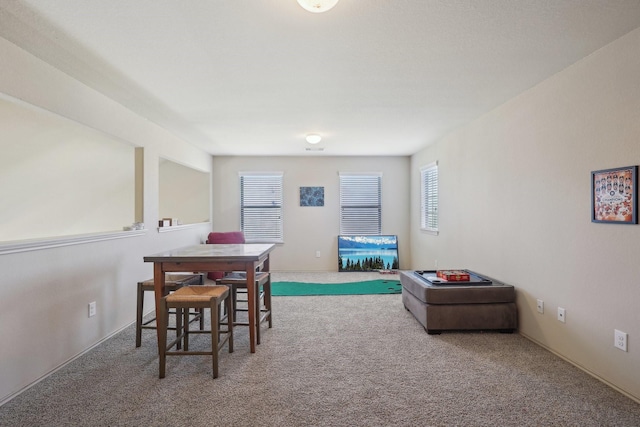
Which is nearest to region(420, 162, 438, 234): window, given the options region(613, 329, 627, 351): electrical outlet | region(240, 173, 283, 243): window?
region(240, 173, 283, 243): window

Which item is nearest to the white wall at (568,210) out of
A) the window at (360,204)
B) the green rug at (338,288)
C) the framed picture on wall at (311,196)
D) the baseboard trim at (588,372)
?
the baseboard trim at (588,372)

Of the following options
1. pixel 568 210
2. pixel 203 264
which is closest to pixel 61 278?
pixel 203 264

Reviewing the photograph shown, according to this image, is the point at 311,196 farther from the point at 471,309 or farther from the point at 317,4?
the point at 317,4

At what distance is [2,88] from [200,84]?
1.34 m

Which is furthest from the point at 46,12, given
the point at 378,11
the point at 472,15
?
the point at 472,15

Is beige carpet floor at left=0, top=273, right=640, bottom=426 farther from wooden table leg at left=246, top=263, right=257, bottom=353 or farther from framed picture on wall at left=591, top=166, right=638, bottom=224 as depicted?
framed picture on wall at left=591, top=166, right=638, bottom=224

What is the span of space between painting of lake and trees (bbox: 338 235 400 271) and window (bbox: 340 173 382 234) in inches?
8.9

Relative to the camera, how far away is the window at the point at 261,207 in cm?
687

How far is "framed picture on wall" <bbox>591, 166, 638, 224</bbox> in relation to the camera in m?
2.12

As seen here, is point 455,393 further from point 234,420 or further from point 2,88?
point 2,88

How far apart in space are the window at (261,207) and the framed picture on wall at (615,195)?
17.4ft

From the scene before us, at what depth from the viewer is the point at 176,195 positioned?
6.43 metres

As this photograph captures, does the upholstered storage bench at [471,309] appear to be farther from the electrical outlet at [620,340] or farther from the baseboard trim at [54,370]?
the baseboard trim at [54,370]

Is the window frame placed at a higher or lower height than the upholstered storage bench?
higher
